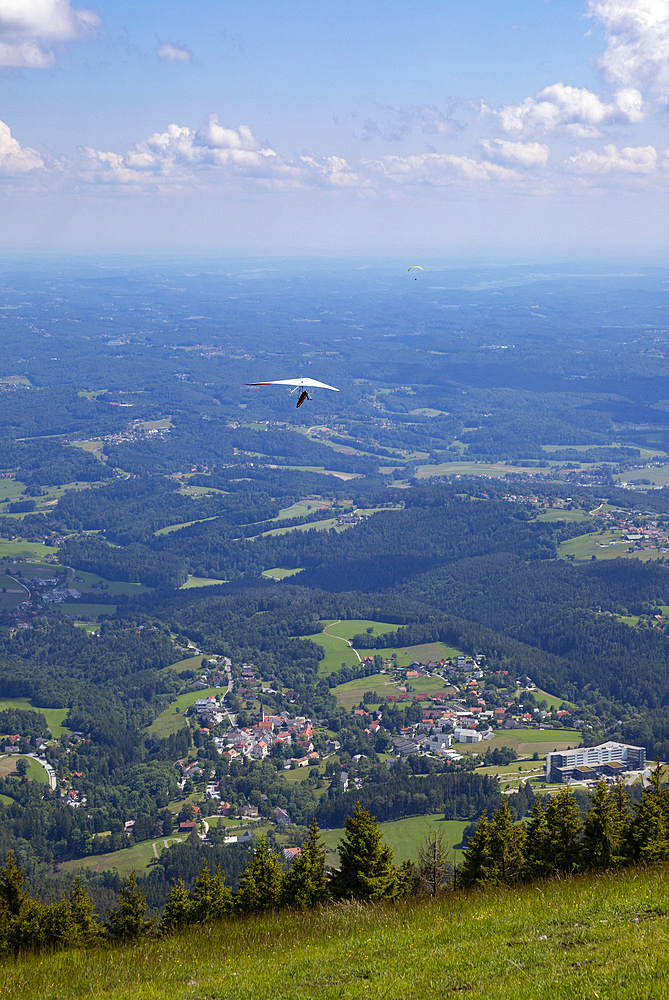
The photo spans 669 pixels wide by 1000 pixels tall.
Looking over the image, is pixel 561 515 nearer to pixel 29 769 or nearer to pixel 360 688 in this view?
pixel 360 688

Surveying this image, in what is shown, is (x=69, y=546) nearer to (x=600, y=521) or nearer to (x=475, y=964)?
(x=600, y=521)

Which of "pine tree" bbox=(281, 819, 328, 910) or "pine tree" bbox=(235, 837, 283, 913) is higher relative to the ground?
"pine tree" bbox=(281, 819, 328, 910)

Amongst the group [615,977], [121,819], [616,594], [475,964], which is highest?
[615,977]

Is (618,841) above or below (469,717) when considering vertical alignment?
above

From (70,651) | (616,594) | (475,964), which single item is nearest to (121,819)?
(70,651)

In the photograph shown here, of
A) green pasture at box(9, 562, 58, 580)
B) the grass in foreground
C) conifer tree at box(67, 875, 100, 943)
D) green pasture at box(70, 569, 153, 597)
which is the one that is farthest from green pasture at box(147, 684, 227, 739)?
the grass in foreground

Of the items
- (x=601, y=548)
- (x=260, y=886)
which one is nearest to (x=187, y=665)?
(x=601, y=548)

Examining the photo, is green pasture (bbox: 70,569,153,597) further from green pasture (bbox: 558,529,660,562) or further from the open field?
the open field
